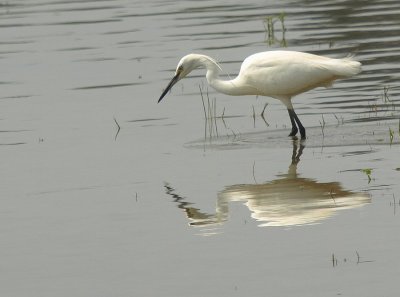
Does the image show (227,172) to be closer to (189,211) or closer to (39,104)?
(189,211)

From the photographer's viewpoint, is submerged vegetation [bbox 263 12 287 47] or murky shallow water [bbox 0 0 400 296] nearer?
murky shallow water [bbox 0 0 400 296]

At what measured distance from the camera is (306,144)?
40.9ft

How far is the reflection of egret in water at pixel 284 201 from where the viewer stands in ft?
29.9

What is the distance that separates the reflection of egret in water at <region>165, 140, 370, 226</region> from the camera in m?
9.12

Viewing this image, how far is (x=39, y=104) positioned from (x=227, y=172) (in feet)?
16.6

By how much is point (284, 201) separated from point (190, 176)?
1518 mm

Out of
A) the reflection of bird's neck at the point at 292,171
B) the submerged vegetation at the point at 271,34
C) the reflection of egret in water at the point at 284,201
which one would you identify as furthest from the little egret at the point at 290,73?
the submerged vegetation at the point at 271,34

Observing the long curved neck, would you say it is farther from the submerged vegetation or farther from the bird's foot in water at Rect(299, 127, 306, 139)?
the submerged vegetation

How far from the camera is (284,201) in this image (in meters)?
9.70

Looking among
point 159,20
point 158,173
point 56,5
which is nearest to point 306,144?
point 158,173

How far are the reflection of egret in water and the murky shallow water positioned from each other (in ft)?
0.07

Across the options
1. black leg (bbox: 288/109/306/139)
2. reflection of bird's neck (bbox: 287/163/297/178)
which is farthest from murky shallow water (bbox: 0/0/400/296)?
black leg (bbox: 288/109/306/139)

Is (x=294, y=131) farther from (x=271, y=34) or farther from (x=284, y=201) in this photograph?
(x=271, y=34)

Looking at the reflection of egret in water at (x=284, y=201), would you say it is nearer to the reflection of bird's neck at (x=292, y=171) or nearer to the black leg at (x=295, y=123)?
the reflection of bird's neck at (x=292, y=171)
